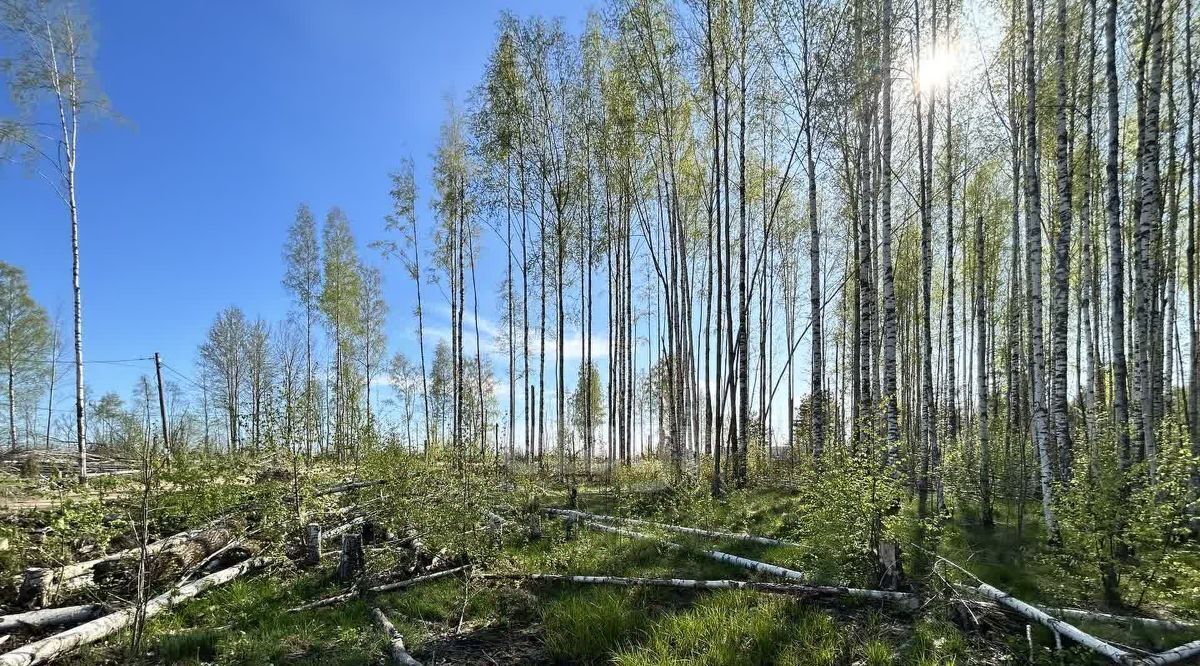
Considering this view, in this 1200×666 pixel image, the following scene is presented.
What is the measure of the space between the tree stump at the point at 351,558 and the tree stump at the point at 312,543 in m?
0.98

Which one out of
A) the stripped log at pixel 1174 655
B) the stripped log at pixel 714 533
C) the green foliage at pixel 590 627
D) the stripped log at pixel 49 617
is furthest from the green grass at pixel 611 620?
the stripped log at pixel 49 617

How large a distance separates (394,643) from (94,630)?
7.82ft

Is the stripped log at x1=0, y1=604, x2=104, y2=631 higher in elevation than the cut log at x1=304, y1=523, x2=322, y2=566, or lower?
higher

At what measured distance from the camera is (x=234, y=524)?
6.65 meters

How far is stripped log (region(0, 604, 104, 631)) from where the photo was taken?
4242 mm

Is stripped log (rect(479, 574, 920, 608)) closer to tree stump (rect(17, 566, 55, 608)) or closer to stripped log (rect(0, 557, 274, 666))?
stripped log (rect(0, 557, 274, 666))

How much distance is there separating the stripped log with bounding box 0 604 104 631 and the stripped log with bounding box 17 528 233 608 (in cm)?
22

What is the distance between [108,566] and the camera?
541 cm

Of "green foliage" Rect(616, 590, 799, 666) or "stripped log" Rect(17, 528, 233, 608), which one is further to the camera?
"stripped log" Rect(17, 528, 233, 608)

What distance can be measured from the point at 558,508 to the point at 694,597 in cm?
527

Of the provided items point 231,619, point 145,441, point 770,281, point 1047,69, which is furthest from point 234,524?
point 770,281

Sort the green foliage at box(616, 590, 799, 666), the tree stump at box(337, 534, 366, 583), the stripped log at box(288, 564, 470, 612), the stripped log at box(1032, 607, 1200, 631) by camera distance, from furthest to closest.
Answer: the tree stump at box(337, 534, 366, 583), the stripped log at box(288, 564, 470, 612), the stripped log at box(1032, 607, 1200, 631), the green foliage at box(616, 590, 799, 666)

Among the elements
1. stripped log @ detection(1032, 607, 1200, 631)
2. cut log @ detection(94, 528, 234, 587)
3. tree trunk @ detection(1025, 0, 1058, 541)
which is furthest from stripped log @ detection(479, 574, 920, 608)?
tree trunk @ detection(1025, 0, 1058, 541)

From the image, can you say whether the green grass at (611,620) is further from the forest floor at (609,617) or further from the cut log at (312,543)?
the cut log at (312,543)
